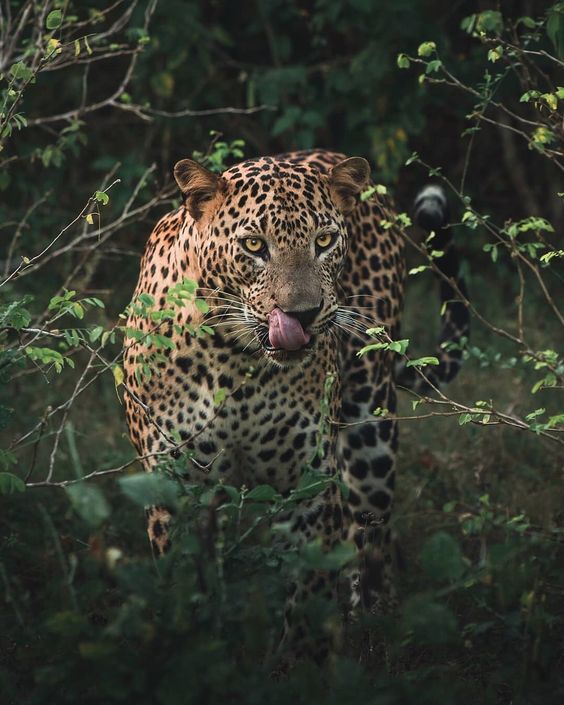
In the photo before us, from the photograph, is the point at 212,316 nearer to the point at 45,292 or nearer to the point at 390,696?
the point at 390,696

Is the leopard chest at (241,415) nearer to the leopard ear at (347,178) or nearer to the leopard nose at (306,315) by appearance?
the leopard nose at (306,315)

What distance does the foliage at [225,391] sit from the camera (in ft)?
10.3

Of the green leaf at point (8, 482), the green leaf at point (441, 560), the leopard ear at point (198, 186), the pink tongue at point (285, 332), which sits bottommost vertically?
the green leaf at point (441, 560)

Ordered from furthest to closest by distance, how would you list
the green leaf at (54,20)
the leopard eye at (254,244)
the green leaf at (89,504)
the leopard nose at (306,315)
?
the leopard eye at (254,244)
the leopard nose at (306,315)
the green leaf at (54,20)
the green leaf at (89,504)

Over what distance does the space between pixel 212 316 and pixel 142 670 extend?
173 centimetres

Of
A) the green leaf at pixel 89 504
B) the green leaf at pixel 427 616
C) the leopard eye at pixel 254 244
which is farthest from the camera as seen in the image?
the leopard eye at pixel 254 244

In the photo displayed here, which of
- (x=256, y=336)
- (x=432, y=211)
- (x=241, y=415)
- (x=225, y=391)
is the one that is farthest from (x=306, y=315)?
(x=432, y=211)

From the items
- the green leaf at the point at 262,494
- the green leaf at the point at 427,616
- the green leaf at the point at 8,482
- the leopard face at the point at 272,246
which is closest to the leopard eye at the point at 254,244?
the leopard face at the point at 272,246

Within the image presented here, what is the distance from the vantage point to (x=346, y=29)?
857cm

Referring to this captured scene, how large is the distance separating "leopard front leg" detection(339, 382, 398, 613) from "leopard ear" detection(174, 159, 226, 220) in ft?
4.53

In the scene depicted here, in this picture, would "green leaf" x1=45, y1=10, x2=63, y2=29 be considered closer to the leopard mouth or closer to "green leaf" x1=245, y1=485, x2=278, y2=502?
the leopard mouth

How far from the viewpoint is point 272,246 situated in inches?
167

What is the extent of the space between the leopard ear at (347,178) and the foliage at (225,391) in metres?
0.21

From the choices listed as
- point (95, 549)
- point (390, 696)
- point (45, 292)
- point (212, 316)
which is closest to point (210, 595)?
point (95, 549)
